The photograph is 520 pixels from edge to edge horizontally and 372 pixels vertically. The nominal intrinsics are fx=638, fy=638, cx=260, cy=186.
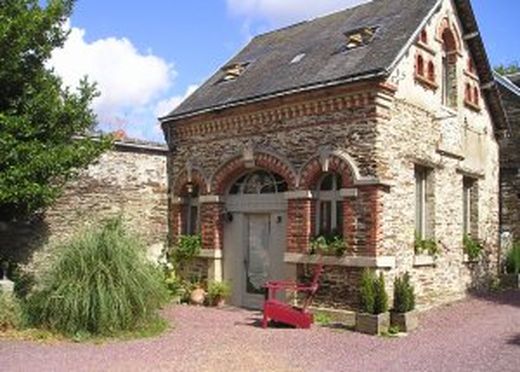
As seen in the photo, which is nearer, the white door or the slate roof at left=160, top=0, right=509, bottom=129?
the slate roof at left=160, top=0, right=509, bottom=129

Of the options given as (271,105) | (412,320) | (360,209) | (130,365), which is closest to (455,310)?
(412,320)

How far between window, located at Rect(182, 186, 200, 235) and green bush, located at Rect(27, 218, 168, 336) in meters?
4.93

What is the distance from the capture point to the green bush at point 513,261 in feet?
56.4

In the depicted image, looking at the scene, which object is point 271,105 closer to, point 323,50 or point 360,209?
point 323,50

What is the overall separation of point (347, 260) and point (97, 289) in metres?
4.61

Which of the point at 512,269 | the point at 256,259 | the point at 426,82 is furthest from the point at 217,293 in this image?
the point at 512,269

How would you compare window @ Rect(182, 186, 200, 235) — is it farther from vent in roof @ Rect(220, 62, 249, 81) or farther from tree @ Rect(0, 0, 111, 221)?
tree @ Rect(0, 0, 111, 221)

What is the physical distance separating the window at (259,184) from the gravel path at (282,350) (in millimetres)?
3190

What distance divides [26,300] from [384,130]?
724 cm

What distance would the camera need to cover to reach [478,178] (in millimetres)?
16344

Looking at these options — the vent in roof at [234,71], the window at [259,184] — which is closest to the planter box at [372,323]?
the window at [259,184]

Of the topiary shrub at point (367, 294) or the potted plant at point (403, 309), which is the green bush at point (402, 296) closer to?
the potted plant at point (403, 309)

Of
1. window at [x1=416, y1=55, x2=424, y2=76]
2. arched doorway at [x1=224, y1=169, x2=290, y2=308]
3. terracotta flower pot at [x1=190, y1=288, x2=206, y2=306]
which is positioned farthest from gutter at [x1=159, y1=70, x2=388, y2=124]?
terracotta flower pot at [x1=190, y1=288, x2=206, y2=306]

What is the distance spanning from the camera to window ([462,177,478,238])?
1630cm
